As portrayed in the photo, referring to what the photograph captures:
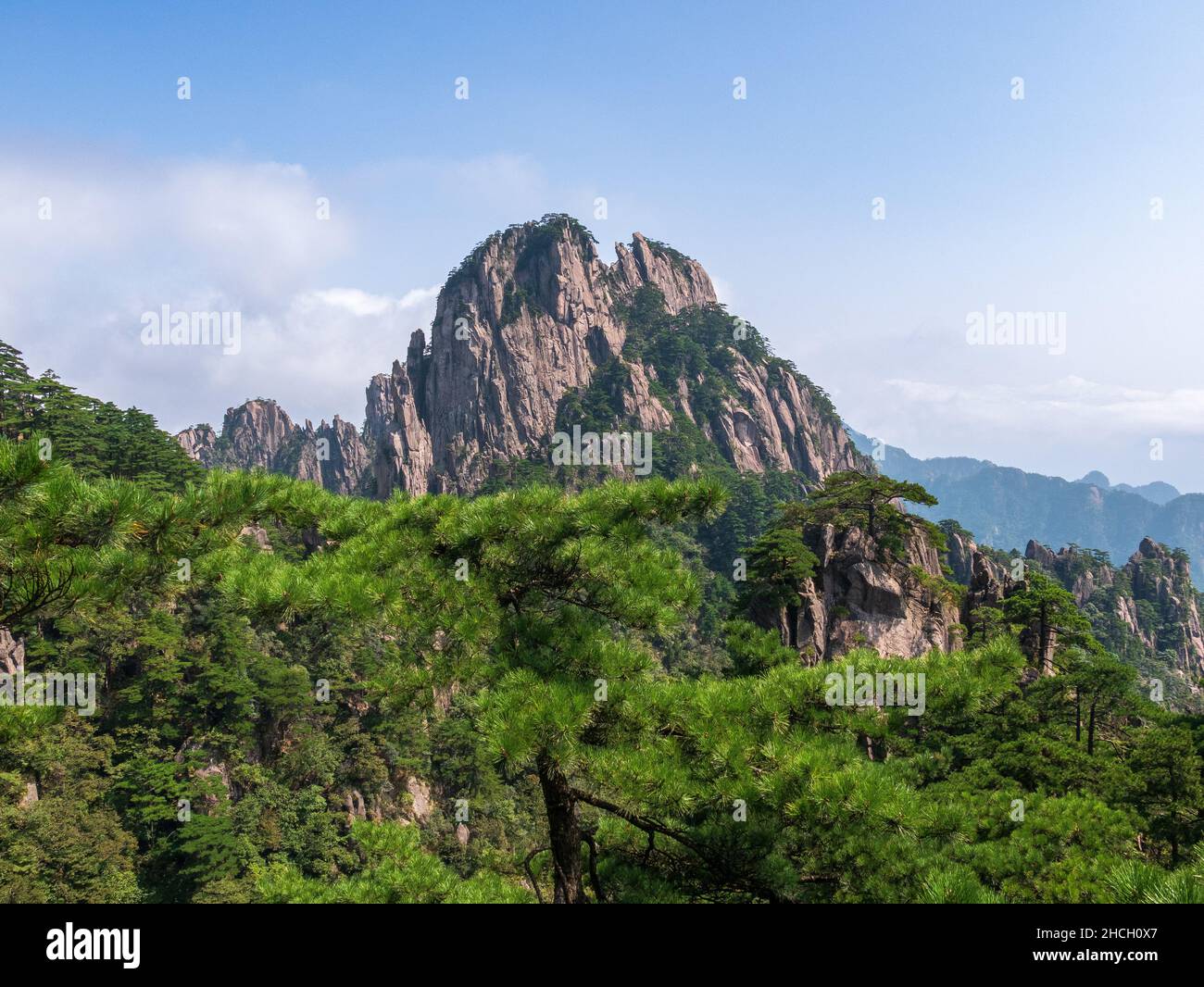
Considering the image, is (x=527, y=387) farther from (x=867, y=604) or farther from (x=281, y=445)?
(x=867, y=604)

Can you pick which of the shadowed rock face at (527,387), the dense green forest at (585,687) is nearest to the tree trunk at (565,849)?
the dense green forest at (585,687)

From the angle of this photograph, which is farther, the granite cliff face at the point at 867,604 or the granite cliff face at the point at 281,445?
the granite cliff face at the point at 281,445

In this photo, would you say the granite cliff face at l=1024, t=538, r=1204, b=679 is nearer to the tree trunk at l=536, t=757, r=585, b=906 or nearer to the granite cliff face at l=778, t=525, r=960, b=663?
the granite cliff face at l=778, t=525, r=960, b=663

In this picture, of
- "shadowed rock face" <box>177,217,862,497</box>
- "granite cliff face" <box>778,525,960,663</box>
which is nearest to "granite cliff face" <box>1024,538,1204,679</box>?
"shadowed rock face" <box>177,217,862,497</box>

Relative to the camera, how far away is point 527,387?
259 ft

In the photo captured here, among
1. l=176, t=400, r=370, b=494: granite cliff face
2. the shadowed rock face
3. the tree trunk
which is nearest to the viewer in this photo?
the tree trunk

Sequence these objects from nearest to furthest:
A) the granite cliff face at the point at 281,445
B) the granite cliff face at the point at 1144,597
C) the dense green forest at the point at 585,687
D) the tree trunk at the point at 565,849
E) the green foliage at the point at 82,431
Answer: the dense green forest at the point at 585,687
the tree trunk at the point at 565,849
the green foliage at the point at 82,431
the granite cliff face at the point at 1144,597
the granite cliff face at the point at 281,445

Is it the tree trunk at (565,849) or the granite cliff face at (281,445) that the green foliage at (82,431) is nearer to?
the tree trunk at (565,849)

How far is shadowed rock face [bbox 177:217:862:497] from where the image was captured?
75.7 metres

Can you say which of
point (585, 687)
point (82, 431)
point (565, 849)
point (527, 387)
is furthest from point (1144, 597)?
point (82, 431)

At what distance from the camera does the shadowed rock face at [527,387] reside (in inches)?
2980

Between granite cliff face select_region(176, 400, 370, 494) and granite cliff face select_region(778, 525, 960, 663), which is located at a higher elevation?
granite cliff face select_region(176, 400, 370, 494)
